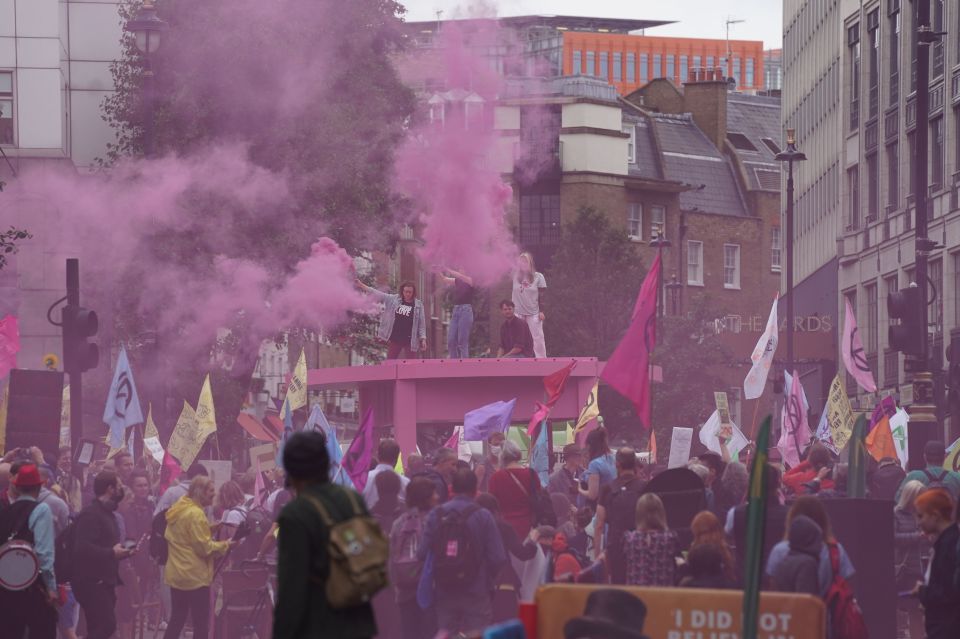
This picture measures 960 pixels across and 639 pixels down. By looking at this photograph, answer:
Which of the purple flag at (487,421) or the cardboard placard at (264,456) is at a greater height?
the purple flag at (487,421)

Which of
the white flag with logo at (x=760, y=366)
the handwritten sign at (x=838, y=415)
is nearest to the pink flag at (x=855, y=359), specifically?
the white flag with logo at (x=760, y=366)

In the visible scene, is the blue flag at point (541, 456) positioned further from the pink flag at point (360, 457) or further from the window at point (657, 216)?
the window at point (657, 216)

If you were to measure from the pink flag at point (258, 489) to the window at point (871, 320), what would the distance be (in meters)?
33.9

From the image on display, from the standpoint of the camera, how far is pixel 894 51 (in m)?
54.3

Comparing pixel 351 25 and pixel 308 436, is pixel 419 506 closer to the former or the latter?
pixel 308 436

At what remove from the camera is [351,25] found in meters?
47.8

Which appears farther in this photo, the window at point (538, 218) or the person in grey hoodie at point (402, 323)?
the window at point (538, 218)

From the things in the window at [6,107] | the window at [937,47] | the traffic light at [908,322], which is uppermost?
the window at [937,47]

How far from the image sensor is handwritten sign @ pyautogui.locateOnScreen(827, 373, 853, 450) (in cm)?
2836

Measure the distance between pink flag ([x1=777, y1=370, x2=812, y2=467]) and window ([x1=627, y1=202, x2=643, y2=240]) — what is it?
57954 mm

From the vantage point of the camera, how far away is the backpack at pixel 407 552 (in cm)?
1459

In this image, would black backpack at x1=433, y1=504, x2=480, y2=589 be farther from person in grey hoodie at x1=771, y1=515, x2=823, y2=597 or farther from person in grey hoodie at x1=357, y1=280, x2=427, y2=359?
person in grey hoodie at x1=357, y1=280, x2=427, y2=359

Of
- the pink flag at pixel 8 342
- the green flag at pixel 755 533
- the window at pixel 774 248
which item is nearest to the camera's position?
the green flag at pixel 755 533

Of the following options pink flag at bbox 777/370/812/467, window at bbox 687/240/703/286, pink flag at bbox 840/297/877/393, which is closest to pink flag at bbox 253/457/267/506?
pink flag at bbox 777/370/812/467
